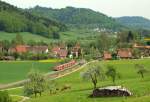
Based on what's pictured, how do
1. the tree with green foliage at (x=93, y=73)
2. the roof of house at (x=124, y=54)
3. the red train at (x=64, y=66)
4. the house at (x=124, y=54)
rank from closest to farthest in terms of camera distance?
the tree with green foliage at (x=93, y=73), the red train at (x=64, y=66), the house at (x=124, y=54), the roof of house at (x=124, y=54)

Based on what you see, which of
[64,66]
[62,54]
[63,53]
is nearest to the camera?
[64,66]

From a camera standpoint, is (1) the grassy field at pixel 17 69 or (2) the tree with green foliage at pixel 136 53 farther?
(2) the tree with green foliage at pixel 136 53

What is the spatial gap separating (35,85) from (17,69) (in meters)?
57.4

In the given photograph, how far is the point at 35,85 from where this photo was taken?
73688mm

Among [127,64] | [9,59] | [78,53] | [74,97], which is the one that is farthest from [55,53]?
[74,97]

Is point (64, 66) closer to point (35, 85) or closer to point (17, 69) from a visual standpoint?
point (17, 69)

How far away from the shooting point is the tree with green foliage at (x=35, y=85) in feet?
239

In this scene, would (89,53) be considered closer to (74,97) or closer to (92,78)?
(92,78)

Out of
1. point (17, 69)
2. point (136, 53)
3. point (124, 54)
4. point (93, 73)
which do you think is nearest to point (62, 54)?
point (124, 54)

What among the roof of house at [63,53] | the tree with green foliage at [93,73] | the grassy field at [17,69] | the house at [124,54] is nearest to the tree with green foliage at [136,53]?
the house at [124,54]

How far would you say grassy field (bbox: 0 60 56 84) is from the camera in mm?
114000

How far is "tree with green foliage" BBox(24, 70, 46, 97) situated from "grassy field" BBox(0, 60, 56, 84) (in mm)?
32962

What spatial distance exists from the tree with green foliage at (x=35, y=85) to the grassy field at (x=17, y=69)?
32962 mm

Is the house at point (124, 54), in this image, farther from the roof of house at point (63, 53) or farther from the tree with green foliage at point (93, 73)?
the tree with green foliage at point (93, 73)
